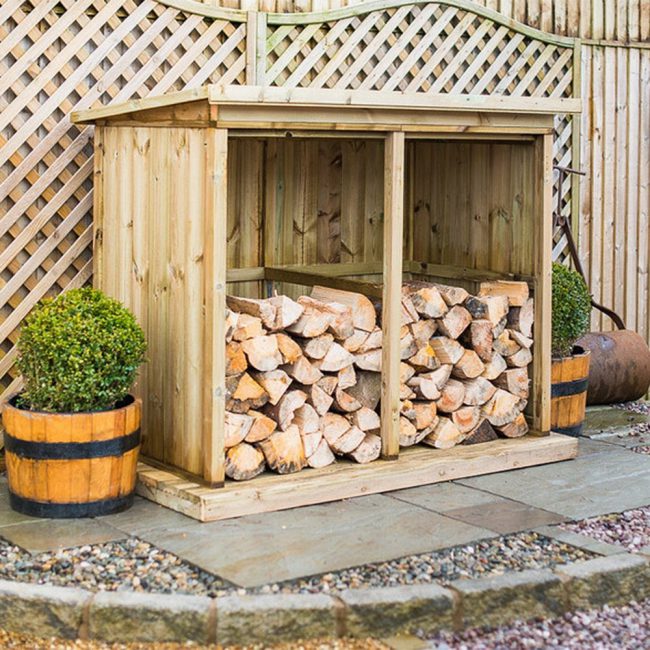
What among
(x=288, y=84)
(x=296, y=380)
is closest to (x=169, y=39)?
(x=288, y=84)

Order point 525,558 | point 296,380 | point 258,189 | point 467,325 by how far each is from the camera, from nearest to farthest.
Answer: point 525,558 → point 296,380 → point 467,325 → point 258,189

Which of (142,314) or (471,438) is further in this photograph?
(471,438)

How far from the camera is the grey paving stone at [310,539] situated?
4.73 m

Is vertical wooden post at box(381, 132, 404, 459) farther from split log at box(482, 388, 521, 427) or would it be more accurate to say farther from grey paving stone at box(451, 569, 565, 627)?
grey paving stone at box(451, 569, 565, 627)

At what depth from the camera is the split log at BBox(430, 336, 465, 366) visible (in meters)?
6.32

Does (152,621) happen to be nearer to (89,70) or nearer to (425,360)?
(425,360)

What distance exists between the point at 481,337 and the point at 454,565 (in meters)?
1.87

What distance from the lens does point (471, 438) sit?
21.2ft

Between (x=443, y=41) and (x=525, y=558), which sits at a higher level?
(x=443, y=41)

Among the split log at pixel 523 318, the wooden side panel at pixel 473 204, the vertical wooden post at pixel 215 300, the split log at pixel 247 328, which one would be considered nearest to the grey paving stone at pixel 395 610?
the vertical wooden post at pixel 215 300

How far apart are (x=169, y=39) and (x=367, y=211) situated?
157 cm

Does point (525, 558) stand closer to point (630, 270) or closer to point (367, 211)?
point (367, 211)

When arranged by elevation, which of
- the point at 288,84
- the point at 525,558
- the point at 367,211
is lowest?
the point at 525,558

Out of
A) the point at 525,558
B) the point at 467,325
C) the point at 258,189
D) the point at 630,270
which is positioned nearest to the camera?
the point at 525,558
